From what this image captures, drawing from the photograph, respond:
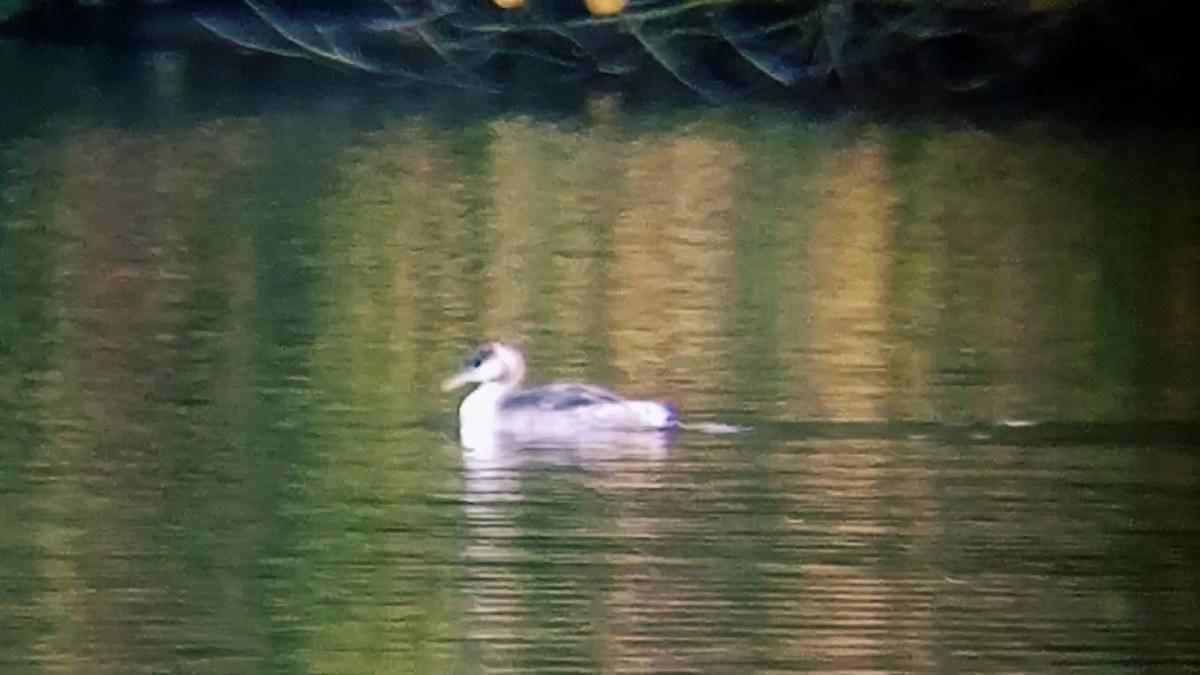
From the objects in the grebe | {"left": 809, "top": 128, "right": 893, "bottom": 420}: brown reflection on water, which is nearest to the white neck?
the grebe

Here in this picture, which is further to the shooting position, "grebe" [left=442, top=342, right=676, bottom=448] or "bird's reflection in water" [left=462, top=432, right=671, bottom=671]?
"grebe" [left=442, top=342, right=676, bottom=448]

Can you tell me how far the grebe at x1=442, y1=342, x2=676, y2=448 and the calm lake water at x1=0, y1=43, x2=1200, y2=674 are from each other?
0.07 feet

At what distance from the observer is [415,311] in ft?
3.74

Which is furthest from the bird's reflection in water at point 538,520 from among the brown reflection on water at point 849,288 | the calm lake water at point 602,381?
the brown reflection on water at point 849,288

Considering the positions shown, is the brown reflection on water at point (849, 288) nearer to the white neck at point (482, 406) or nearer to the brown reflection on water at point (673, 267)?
the brown reflection on water at point (673, 267)

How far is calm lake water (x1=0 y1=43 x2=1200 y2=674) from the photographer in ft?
2.61

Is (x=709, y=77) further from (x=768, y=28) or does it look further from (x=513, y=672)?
(x=513, y=672)

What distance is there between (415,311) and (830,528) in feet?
1.28

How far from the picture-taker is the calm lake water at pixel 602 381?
0.79 metres

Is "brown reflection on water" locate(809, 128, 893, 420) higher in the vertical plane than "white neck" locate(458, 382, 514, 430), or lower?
higher

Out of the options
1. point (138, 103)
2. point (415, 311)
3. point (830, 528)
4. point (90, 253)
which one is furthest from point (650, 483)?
point (138, 103)

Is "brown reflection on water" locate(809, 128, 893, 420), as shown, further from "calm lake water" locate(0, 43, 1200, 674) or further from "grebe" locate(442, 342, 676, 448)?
"grebe" locate(442, 342, 676, 448)

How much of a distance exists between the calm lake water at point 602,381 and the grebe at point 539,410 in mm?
21

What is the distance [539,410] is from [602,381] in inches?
2.6
